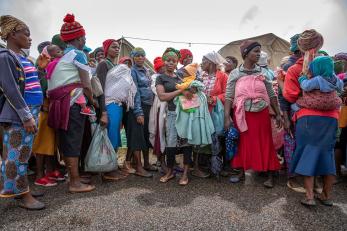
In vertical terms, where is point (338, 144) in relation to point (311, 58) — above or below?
below

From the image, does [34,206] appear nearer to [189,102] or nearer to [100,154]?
[100,154]

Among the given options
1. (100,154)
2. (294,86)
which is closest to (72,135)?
(100,154)

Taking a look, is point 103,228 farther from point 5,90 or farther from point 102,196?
point 5,90

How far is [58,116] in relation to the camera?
130 inches

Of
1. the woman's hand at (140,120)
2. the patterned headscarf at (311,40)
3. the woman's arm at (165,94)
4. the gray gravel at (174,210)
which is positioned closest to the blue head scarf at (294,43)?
the patterned headscarf at (311,40)

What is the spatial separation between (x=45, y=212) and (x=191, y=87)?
2.31m

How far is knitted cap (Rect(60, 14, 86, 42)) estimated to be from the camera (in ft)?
11.2

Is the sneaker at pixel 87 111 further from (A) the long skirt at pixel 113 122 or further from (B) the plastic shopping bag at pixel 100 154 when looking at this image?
(A) the long skirt at pixel 113 122

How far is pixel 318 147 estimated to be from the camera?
10.2ft

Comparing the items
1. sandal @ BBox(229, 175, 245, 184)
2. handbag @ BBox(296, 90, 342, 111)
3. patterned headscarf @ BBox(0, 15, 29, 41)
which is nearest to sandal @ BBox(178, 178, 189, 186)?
sandal @ BBox(229, 175, 245, 184)

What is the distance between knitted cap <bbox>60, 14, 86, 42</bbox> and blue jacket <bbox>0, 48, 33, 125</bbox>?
2.68ft

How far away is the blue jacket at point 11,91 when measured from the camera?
2.61 metres

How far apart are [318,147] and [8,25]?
136 inches

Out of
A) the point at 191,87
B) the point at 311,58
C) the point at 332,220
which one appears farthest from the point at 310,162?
the point at 191,87
